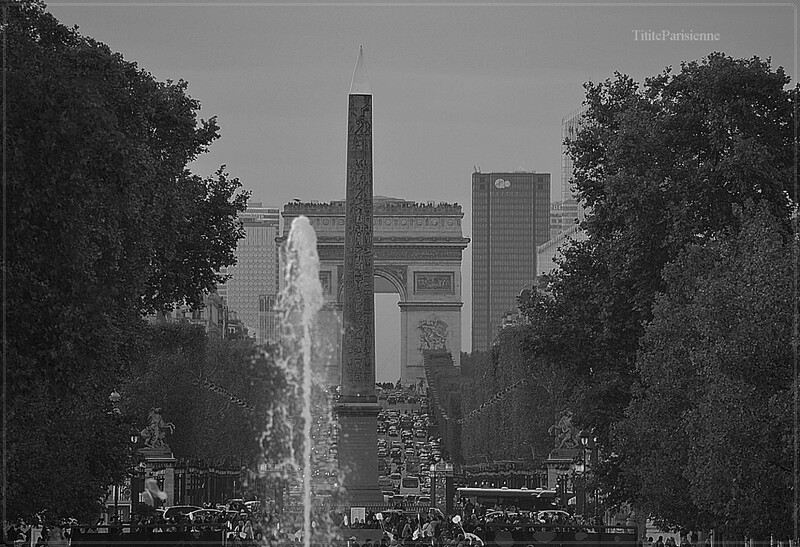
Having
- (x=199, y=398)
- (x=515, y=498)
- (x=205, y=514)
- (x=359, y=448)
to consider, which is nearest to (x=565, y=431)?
(x=515, y=498)

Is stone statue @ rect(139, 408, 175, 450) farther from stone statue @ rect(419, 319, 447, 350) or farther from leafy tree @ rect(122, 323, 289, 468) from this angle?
stone statue @ rect(419, 319, 447, 350)

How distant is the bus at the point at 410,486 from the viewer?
64.7 m

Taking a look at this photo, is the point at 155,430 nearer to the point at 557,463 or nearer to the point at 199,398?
the point at 199,398

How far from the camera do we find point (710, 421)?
23.1 meters

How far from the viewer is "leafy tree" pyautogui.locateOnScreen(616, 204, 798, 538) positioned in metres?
22.1

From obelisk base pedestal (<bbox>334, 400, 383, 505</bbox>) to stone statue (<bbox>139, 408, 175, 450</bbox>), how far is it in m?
9.52

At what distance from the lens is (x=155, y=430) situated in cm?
5172

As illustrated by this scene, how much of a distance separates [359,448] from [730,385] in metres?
20.2

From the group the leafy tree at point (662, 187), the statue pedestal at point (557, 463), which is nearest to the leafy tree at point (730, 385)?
the leafy tree at point (662, 187)

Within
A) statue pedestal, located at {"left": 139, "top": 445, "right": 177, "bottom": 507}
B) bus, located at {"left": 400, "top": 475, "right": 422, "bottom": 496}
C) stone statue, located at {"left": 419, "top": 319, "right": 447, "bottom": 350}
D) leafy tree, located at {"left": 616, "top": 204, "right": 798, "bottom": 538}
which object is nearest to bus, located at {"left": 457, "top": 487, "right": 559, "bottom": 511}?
statue pedestal, located at {"left": 139, "top": 445, "right": 177, "bottom": 507}

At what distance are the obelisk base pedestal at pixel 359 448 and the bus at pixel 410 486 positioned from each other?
2196 cm

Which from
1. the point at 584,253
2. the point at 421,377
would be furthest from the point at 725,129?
the point at 421,377

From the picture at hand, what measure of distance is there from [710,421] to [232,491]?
140 ft

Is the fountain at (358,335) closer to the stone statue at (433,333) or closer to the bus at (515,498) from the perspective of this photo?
the bus at (515,498)
